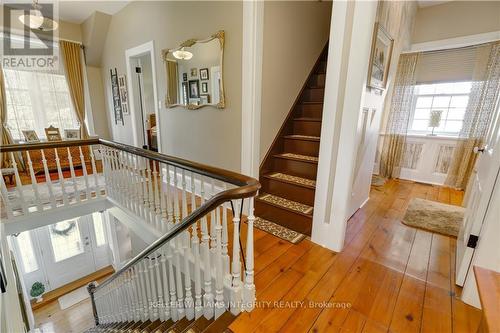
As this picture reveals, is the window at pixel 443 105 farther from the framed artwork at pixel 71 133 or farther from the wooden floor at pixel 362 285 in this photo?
the framed artwork at pixel 71 133

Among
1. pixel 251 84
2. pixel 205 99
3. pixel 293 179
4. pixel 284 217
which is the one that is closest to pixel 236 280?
pixel 284 217

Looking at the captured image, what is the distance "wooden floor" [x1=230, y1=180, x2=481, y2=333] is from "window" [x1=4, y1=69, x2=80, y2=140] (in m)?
5.43

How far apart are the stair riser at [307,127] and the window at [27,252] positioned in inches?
207

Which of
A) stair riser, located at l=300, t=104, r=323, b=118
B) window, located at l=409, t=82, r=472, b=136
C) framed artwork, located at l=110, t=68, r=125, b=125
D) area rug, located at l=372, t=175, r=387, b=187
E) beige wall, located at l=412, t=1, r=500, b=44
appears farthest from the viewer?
framed artwork, located at l=110, t=68, r=125, b=125

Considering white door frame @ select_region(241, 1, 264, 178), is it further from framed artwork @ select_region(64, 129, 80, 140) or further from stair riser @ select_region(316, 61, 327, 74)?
framed artwork @ select_region(64, 129, 80, 140)

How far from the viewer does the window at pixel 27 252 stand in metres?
4.06

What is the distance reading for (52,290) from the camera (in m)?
4.15

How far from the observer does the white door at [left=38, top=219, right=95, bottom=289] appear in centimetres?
428

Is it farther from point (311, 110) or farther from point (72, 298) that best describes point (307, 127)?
point (72, 298)

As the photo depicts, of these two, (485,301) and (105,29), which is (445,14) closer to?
(485,301)

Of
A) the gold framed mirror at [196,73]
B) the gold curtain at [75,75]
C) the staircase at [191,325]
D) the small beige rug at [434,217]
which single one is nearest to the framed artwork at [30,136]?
the gold curtain at [75,75]

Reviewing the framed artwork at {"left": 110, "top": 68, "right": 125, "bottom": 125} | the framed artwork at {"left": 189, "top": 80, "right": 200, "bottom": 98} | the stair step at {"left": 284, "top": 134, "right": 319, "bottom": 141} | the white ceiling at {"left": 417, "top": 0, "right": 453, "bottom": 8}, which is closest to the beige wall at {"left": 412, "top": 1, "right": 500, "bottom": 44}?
the white ceiling at {"left": 417, "top": 0, "right": 453, "bottom": 8}

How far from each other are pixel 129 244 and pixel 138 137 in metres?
2.03

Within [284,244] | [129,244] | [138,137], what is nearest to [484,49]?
[284,244]
